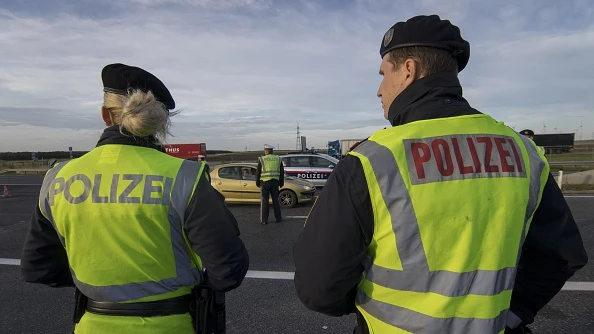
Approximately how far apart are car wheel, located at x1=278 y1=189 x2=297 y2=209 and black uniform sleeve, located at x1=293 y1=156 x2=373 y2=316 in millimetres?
8750

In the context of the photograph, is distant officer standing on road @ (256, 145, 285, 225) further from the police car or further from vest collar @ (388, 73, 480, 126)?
vest collar @ (388, 73, 480, 126)

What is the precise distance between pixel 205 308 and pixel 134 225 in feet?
1.67

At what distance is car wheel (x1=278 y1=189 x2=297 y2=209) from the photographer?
10.1 meters

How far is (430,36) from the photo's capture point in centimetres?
131

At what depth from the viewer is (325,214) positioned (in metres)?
1.22

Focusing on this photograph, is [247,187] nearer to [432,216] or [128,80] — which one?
[128,80]

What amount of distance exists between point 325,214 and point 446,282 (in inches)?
17.1

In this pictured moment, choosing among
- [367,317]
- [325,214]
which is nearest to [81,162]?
[325,214]

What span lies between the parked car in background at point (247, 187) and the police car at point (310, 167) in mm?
3436

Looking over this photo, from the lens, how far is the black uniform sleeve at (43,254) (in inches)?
65.6

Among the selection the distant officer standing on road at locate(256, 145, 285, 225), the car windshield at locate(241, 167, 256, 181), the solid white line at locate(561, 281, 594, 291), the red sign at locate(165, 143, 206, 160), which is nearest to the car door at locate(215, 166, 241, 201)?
the car windshield at locate(241, 167, 256, 181)

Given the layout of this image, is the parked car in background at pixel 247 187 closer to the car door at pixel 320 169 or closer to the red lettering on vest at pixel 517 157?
the car door at pixel 320 169

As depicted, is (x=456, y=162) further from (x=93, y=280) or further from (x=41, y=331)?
(x=41, y=331)

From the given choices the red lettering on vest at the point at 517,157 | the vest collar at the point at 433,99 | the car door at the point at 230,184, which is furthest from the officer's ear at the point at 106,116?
the car door at the point at 230,184
